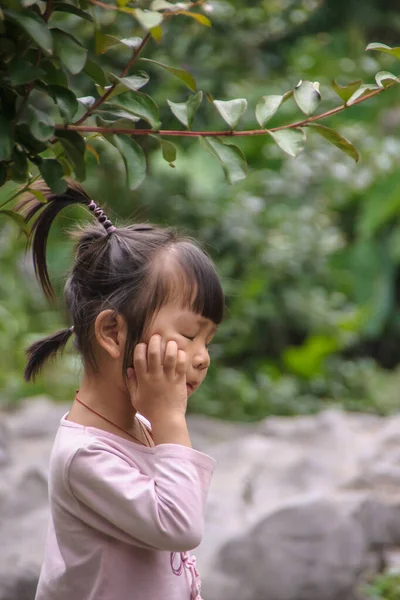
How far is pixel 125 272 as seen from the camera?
1567 millimetres

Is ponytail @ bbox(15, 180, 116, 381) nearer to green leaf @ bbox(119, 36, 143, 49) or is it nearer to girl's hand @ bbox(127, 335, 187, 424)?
girl's hand @ bbox(127, 335, 187, 424)

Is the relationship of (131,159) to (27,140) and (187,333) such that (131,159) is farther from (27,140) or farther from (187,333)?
(187,333)

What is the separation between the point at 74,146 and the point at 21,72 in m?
0.16

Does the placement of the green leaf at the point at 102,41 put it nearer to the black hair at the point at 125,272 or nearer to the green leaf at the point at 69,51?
the green leaf at the point at 69,51

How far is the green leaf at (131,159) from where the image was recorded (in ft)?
4.24

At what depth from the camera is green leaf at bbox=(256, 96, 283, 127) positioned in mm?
1332

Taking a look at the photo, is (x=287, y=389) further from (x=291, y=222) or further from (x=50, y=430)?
(x=50, y=430)

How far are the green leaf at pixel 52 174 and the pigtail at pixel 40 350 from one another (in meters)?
0.52

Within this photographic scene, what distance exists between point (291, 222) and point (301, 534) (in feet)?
11.5

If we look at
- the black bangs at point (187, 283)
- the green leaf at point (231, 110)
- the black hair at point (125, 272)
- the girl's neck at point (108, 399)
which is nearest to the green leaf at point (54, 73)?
the green leaf at point (231, 110)

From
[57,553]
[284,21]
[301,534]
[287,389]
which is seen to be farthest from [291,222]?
[57,553]

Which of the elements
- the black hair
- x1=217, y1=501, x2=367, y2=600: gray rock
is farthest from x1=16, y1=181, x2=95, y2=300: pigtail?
x1=217, y1=501, x2=367, y2=600: gray rock

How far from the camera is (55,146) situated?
1312 mm

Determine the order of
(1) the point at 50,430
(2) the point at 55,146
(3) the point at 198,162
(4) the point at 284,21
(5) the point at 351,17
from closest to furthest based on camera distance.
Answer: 1. (2) the point at 55,146
2. (5) the point at 351,17
3. (4) the point at 284,21
4. (1) the point at 50,430
5. (3) the point at 198,162
